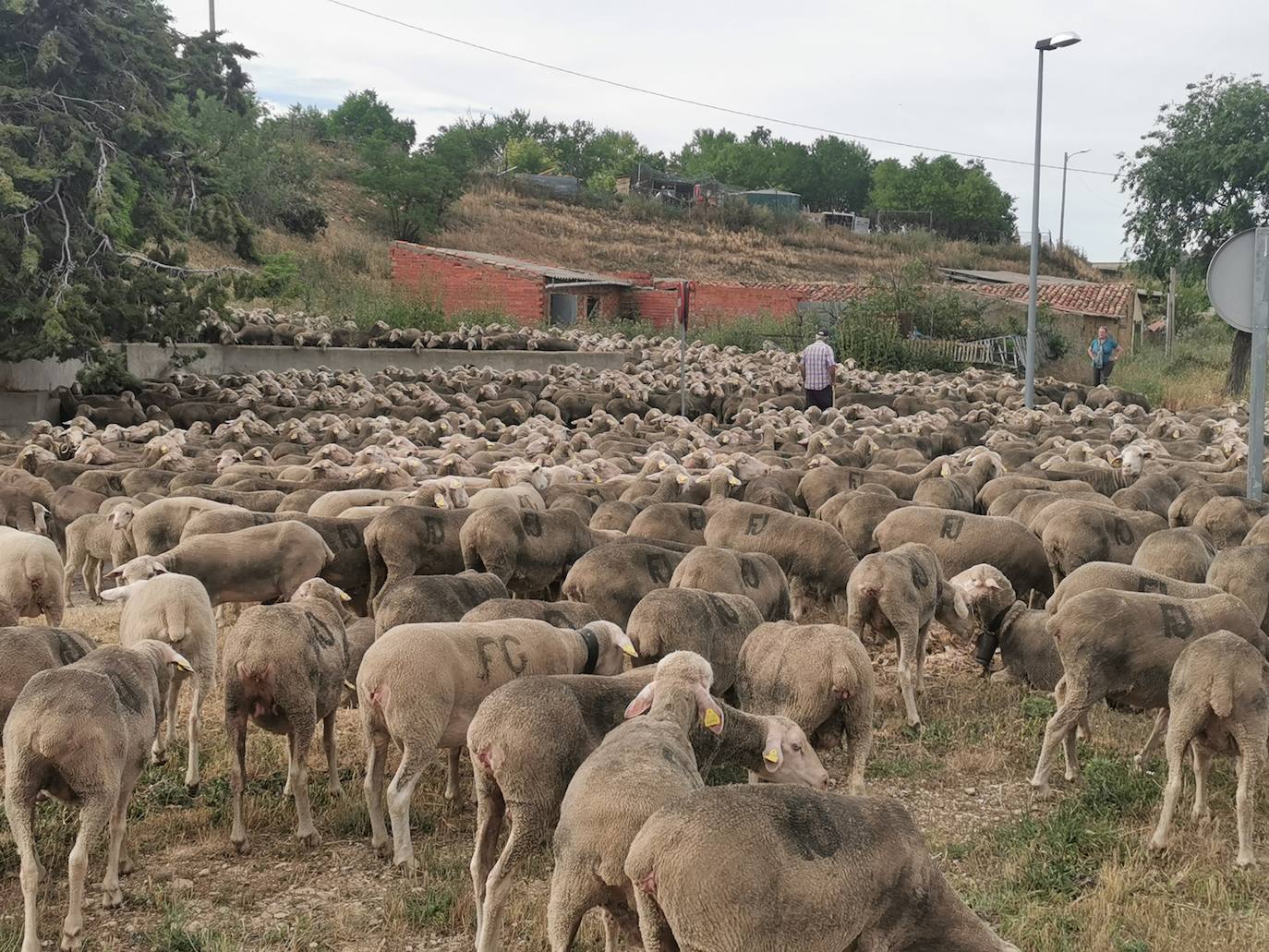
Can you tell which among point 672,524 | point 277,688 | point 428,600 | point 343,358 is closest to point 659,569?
point 428,600

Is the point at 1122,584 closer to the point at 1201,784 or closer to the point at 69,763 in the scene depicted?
the point at 1201,784

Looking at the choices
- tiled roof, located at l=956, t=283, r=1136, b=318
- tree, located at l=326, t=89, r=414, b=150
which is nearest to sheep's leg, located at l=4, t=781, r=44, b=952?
tiled roof, located at l=956, t=283, r=1136, b=318

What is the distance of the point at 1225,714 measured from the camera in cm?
645

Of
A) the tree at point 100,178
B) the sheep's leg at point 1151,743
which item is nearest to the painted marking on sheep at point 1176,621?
the sheep's leg at point 1151,743

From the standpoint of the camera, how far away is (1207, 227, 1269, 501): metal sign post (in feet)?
34.9

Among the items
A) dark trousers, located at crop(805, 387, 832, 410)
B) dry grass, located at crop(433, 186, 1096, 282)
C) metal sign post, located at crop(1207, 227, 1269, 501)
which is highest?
dry grass, located at crop(433, 186, 1096, 282)

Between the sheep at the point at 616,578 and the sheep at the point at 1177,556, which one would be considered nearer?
the sheep at the point at 616,578

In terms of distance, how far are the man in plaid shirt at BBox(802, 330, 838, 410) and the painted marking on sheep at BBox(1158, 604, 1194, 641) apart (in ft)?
57.2

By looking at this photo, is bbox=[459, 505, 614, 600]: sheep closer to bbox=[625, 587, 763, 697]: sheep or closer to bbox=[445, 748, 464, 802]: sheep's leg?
bbox=[625, 587, 763, 697]: sheep

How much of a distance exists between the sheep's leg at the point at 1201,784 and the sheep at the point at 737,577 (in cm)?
306

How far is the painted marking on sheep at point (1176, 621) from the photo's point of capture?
7.55 meters

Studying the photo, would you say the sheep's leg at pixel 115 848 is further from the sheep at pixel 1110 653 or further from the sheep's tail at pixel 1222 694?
the sheep's tail at pixel 1222 694

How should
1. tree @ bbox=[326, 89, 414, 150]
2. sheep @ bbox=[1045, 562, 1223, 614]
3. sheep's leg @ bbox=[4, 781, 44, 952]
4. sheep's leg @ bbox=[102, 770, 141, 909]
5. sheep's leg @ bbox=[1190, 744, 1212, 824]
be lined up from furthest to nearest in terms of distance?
tree @ bbox=[326, 89, 414, 150]
sheep @ bbox=[1045, 562, 1223, 614]
sheep's leg @ bbox=[1190, 744, 1212, 824]
sheep's leg @ bbox=[102, 770, 141, 909]
sheep's leg @ bbox=[4, 781, 44, 952]

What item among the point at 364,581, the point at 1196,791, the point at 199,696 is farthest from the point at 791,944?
the point at 364,581
